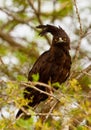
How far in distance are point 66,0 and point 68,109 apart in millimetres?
3814

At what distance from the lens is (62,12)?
810 cm

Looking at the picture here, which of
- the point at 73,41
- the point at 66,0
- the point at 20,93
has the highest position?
the point at 66,0

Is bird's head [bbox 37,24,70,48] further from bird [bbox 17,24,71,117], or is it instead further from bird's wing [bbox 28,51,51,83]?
bird's wing [bbox 28,51,51,83]

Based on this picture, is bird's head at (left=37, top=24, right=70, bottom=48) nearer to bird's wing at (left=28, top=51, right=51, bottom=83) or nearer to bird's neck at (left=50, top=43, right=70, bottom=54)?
bird's neck at (left=50, top=43, right=70, bottom=54)

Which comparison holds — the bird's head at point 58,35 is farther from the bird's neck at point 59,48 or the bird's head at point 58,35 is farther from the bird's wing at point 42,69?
the bird's wing at point 42,69

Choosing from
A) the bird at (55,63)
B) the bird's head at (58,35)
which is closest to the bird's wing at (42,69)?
the bird at (55,63)

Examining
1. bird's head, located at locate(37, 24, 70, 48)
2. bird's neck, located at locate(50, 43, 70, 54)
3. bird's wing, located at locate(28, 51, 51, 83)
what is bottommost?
bird's wing, located at locate(28, 51, 51, 83)

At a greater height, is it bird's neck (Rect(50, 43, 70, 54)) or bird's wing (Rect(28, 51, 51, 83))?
bird's neck (Rect(50, 43, 70, 54))

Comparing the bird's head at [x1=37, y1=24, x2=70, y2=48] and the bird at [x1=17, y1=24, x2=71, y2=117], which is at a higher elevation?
the bird's head at [x1=37, y1=24, x2=70, y2=48]

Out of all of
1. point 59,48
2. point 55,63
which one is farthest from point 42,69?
point 59,48

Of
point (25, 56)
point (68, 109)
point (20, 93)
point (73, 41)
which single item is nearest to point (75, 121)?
point (68, 109)

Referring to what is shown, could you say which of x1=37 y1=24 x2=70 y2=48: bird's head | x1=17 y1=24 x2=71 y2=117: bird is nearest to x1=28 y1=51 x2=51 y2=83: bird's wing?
x1=17 y1=24 x2=71 y2=117: bird

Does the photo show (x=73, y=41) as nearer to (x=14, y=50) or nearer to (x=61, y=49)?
(x=14, y=50)

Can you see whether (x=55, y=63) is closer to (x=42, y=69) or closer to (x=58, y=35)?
(x=42, y=69)
